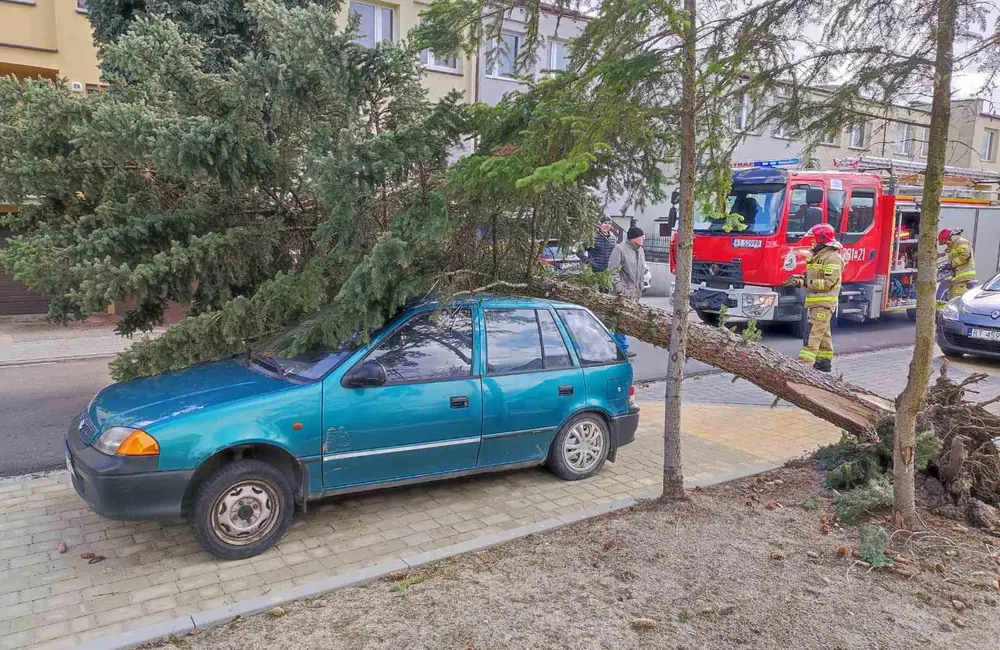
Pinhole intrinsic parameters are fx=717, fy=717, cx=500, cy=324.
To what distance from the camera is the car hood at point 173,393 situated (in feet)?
13.3

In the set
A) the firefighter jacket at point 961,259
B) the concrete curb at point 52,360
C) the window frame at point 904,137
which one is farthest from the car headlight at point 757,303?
the concrete curb at point 52,360

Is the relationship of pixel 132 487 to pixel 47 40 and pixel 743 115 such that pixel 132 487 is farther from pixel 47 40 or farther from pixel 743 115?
pixel 47 40

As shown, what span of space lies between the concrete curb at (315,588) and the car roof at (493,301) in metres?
1.56

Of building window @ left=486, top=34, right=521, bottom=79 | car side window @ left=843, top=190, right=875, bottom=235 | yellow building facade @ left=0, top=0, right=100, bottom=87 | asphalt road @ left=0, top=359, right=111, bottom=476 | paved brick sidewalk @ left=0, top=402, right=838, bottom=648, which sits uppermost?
yellow building facade @ left=0, top=0, right=100, bottom=87

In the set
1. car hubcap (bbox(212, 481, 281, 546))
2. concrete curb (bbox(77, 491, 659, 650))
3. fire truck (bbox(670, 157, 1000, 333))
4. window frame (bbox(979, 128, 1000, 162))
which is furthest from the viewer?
fire truck (bbox(670, 157, 1000, 333))

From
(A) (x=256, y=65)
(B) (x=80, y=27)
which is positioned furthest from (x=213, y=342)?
(B) (x=80, y=27)

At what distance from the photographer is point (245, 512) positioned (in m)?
4.16

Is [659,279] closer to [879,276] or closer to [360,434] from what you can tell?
[879,276]

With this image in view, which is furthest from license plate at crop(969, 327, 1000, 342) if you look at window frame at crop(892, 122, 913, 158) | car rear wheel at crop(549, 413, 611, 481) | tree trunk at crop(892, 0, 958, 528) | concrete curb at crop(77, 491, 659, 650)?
concrete curb at crop(77, 491, 659, 650)

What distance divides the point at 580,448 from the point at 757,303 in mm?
8026

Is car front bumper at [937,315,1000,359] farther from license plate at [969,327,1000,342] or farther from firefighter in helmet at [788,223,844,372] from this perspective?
firefighter in helmet at [788,223,844,372]

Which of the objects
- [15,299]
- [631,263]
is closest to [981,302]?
[631,263]

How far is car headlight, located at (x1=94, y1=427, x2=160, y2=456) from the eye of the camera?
3.87 m

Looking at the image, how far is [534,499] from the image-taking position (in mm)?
5148
